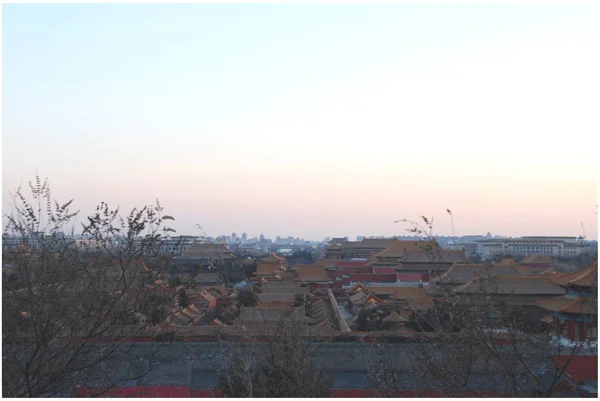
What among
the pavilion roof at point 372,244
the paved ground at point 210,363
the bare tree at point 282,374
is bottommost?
the paved ground at point 210,363

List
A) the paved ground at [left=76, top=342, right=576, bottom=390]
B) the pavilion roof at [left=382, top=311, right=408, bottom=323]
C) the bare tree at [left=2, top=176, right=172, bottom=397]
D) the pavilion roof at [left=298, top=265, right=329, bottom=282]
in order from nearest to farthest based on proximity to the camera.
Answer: the bare tree at [left=2, top=176, right=172, bottom=397]
the paved ground at [left=76, top=342, right=576, bottom=390]
the pavilion roof at [left=382, top=311, right=408, bottom=323]
the pavilion roof at [left=298, top=265, right=329, bottom=282]

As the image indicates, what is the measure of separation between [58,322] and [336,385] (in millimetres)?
3925

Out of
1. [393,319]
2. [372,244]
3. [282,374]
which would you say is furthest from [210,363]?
[372,244]

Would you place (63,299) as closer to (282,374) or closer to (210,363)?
(282,374)

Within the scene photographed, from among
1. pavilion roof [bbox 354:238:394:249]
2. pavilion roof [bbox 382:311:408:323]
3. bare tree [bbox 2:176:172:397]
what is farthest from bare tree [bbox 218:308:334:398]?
pavilion roof [bbox 354:238:394:249]

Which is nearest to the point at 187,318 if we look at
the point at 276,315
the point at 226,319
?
the point at 226,319

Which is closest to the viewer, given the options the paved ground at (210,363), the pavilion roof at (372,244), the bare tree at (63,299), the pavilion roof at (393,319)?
the bare tree at (63,299)

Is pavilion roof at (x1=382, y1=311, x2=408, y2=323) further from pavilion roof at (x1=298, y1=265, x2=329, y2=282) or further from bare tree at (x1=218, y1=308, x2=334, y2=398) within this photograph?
pavilion roof at (x1=298, y1=265, x2=329, y2=282)

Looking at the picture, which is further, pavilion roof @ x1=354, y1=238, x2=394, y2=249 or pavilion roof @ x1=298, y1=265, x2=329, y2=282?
pavilion roof @ x1=354, y1=238, x2=394, y2=249

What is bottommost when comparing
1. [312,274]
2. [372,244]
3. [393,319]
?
[393,319]

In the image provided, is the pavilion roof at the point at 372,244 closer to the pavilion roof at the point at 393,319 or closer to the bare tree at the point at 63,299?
the pavilion roof at the point at 393,319

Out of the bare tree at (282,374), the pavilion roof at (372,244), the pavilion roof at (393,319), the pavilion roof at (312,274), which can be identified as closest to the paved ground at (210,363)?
the bare tree at (282,374)

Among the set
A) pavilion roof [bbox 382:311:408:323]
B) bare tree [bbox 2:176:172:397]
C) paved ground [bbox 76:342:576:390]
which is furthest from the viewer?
pavilion roof [bbox 382:311:408:323]

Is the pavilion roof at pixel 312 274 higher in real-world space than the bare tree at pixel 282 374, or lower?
lower
